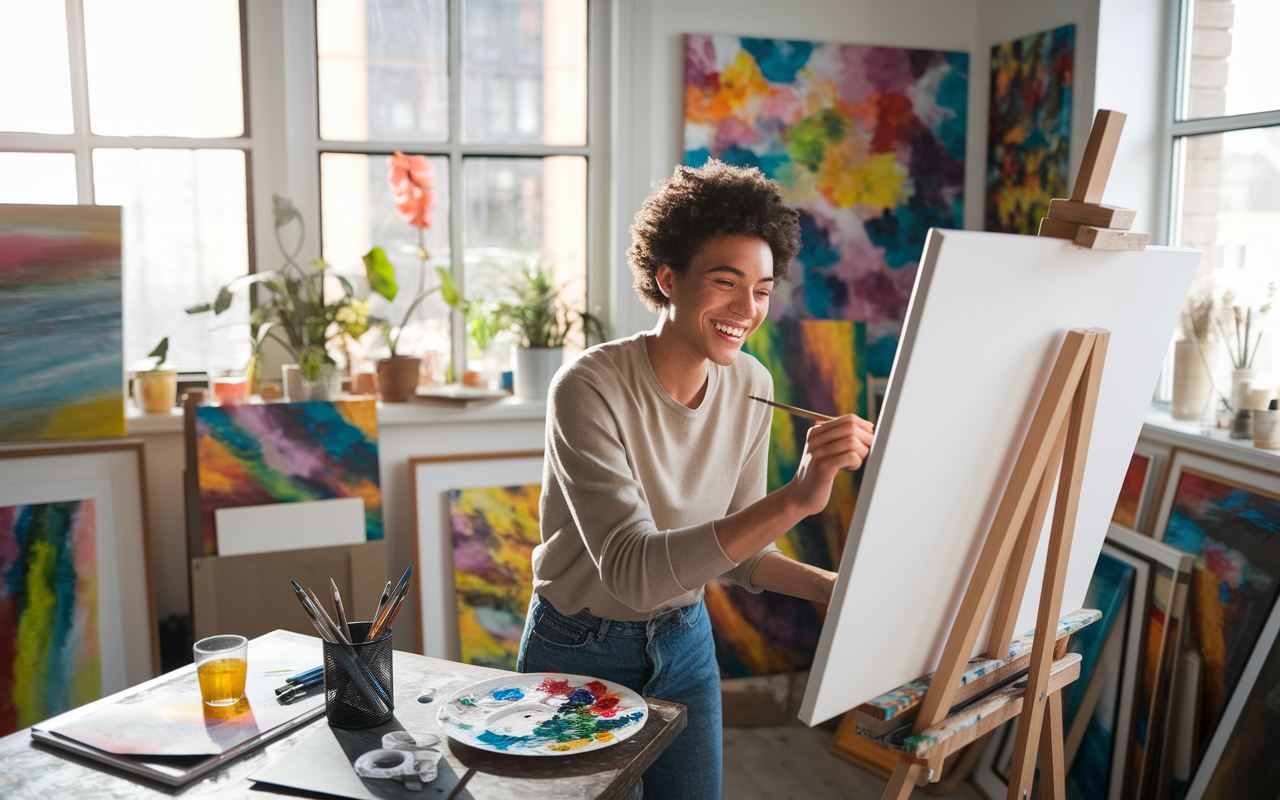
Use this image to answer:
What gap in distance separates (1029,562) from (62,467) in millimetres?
2309

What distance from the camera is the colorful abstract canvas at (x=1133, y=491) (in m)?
2.48

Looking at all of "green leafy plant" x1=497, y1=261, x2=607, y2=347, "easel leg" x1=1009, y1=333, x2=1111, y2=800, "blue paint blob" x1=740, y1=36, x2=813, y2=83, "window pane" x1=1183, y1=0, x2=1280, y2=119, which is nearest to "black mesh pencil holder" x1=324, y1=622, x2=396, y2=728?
"easel leg" x1=1009, y1=333, x2=1111, y2=800

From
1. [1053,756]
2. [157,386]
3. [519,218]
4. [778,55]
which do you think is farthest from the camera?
[519,218]

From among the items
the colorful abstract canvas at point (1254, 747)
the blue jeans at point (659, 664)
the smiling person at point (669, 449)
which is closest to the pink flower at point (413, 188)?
the smiling person at point (669, 449)

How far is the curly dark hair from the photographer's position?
1.54 meters

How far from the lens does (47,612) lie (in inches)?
94.9

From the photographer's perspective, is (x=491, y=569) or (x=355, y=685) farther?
(x=491, y=569)

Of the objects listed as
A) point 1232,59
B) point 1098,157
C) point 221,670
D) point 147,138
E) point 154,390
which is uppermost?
point 1232,59

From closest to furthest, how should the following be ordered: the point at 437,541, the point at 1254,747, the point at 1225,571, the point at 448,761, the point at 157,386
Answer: the point at 448,761
the point at 1254,747
the point at 1225,571
the point at 157,386
the point at 437,541

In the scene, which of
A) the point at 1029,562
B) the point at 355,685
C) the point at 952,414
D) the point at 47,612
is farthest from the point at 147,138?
the point at 1029,562

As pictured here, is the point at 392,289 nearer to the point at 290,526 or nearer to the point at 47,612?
the point at 290,526

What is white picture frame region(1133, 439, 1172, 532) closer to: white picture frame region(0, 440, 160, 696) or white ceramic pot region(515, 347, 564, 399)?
white ceramic pot region(515, 347, 564, 399)

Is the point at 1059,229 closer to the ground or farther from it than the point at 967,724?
farther from it

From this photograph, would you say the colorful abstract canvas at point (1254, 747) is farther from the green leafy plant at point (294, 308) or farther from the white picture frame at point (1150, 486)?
the green leafy plant at point (294, 308)
